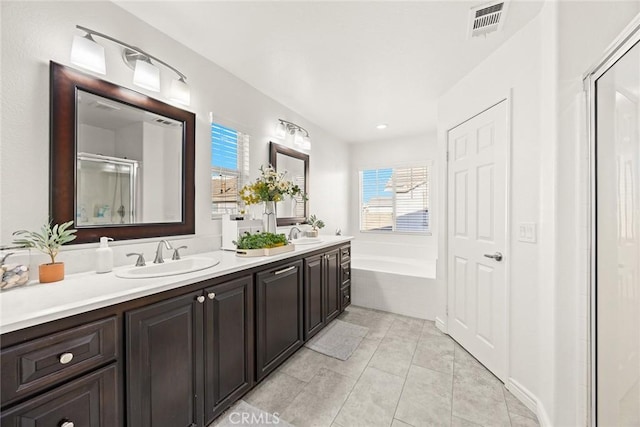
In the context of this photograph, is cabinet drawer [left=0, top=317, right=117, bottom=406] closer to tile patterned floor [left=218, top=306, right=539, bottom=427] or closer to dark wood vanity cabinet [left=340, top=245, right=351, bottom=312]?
tile patterned floor [left=218, top=306, right=539, bottom=427]

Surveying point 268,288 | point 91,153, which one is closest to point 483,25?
point 268,288

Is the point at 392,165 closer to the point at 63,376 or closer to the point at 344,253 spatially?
the point at 344,253

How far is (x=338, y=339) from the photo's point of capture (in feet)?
8.19

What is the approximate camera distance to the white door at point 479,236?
75.7 inches

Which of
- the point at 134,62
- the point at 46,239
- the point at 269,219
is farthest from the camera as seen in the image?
the point at 269,219

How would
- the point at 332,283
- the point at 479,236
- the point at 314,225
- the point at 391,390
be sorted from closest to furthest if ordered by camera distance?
1. the point at 391,390
2. the point at 479,236
3. the point at 332,283
4. the point at 314,225

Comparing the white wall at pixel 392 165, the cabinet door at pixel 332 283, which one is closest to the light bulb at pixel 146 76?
the cabinet door at pixel 332 283

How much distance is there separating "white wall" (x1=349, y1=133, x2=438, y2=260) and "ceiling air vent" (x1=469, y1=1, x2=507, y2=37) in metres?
2.41

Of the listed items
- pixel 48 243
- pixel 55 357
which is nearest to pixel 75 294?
pixel 55 357

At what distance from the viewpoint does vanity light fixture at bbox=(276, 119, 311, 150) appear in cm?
284

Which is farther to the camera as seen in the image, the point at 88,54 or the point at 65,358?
the point at 88,54

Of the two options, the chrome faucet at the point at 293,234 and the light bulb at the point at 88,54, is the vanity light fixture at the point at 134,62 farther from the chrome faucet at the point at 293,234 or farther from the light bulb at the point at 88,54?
the chrome faucet at the point at 293,234

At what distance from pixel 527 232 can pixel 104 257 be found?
2563 mm

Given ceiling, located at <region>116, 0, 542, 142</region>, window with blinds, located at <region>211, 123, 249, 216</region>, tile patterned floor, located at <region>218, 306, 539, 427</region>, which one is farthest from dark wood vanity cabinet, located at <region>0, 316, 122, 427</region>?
ceiling, located at <region>116, 0, 542, 142</region>
